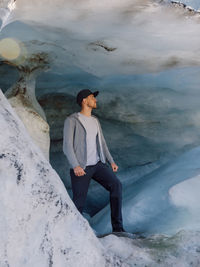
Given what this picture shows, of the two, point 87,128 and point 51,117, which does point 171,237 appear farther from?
point 51,117

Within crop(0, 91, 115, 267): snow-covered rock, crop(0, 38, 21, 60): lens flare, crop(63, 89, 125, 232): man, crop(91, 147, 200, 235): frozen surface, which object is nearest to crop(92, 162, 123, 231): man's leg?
crop(63, 89, 125, 232): man

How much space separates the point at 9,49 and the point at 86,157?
45.9 inches

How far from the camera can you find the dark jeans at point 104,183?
2064mm

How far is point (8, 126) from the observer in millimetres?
1498

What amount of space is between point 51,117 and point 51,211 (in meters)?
2.42

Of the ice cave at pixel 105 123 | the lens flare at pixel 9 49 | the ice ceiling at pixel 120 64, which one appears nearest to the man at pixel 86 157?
the ice cave at pixel 105 123

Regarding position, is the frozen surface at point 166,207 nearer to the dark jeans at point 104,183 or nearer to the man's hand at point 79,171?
the dark jeans at point 104,183

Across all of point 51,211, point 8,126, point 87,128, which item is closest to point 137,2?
point 87,128

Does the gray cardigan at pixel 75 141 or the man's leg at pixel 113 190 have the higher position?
the gray cardigan at pixel 75 141

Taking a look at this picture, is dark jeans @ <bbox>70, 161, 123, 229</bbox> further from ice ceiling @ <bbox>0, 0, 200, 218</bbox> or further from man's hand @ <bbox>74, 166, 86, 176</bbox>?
ice ceiling @ <bbox>0, 0, 200, 218</bbox>

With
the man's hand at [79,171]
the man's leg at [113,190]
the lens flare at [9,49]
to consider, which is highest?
the lens flare at [9,49]

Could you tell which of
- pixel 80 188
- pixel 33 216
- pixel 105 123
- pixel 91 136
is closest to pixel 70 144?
pixel 91 136

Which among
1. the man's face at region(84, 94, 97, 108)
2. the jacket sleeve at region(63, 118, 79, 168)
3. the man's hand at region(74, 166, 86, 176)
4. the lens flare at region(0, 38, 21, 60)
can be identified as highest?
the lens flare at region(0, 38, 21, 60)

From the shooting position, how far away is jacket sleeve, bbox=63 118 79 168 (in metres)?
2.04
